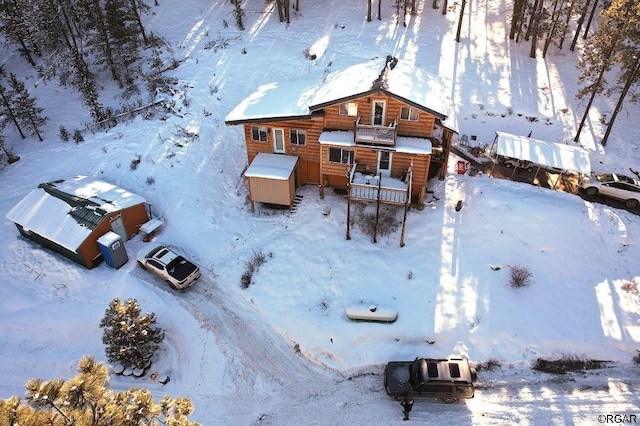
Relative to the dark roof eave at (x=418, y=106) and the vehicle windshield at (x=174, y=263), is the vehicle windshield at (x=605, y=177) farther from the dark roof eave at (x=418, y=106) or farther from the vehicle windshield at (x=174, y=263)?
the vehicle windshield at (x=174, y=263)

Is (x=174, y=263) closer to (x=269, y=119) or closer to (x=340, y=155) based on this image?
(x=269, y=119)

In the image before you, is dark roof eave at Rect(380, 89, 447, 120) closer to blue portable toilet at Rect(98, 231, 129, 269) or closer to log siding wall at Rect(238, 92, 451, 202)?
log siding wall at Rect(238, 92, 451, 202)

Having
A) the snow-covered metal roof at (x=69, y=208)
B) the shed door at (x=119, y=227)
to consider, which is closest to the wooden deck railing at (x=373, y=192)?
the snow-covered metal roof at (x=69, y=208)

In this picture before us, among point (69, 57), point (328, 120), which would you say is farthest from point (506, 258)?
point (69, 57)

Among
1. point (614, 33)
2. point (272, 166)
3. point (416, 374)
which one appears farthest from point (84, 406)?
point (614, 33)

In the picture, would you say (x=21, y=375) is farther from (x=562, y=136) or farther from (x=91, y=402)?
(x=562, y=136)

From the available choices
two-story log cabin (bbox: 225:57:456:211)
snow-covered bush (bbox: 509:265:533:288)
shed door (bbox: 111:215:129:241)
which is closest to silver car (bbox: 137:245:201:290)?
shed door (bbox: 111:215:129:241)
